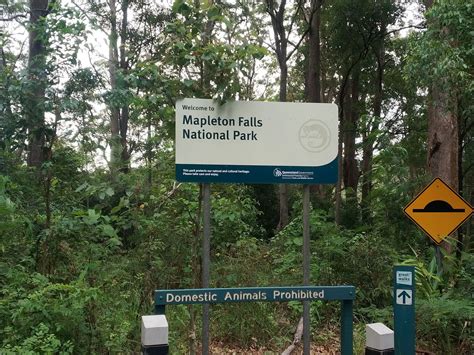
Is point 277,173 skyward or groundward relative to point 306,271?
skyward

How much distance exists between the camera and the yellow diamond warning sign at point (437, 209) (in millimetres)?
6930

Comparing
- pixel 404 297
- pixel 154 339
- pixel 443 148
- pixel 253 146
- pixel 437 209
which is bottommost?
pixel 154 339

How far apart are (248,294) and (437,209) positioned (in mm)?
3650

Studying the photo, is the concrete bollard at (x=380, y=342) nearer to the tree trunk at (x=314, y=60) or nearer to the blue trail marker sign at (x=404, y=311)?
the blue trail marker sign at (x=404, y=311)

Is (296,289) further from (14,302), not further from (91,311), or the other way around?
(14,302)

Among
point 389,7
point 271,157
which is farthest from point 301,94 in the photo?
point 271,157

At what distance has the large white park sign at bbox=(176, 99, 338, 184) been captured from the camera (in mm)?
4812

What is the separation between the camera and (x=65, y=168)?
7191 mm

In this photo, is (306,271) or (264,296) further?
(306,271)

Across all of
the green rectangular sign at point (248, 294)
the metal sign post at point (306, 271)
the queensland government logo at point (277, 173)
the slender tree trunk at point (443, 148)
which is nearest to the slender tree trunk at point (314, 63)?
the slender tree trunk at point (443, 148)

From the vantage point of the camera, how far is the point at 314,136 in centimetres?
514

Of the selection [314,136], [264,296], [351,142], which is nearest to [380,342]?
[264,296]

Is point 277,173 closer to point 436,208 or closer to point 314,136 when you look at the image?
point 314,136

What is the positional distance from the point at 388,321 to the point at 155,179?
3850mm
